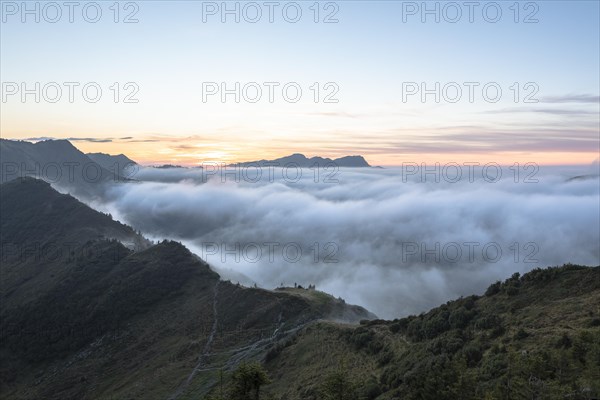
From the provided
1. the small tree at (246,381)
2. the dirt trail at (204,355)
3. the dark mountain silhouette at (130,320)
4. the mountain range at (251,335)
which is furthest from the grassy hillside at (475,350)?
the dark mountain silhouette at (130,320)

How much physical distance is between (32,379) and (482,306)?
271 ft

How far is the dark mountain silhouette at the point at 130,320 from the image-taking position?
63.1m

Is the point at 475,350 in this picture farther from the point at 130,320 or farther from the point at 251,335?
the point at 130,320

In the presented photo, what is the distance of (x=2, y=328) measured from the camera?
9756cm

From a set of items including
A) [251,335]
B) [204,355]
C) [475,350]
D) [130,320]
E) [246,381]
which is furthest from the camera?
[130,320]

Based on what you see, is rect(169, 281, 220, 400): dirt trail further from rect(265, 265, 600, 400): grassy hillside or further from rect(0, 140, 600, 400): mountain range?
rect(265, 265, 600, 400): grassy hillside

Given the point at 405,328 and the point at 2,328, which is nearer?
the point at 405,328

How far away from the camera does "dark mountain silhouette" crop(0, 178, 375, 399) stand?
207 feet

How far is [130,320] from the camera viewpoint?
89312mm

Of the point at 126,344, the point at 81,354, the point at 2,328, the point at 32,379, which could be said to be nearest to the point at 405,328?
the point at 126,344

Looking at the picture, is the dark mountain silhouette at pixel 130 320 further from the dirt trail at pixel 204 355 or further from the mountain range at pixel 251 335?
the mountain range at pixel 251 335

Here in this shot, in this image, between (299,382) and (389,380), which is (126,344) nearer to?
(299,382)

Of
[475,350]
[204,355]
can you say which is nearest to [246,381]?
[475,350]

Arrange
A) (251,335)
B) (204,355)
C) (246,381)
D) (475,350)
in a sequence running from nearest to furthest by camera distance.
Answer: (475,350) < (246,381) < (204,355) < (251,335)
